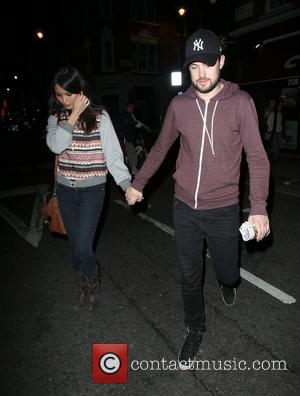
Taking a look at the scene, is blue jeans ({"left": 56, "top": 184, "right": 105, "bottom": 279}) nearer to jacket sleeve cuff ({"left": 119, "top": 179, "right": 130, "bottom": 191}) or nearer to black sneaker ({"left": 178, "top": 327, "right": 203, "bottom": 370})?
jacket sleeve cuff ({"left": 119, "top": 179, "right": 130, "bottom": 191})

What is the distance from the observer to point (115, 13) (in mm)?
28094

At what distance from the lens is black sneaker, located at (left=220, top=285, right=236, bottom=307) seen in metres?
3.45

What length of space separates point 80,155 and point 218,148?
126 cm

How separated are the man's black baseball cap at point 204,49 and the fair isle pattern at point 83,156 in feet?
3.48

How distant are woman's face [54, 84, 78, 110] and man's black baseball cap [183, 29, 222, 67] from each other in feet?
3.52

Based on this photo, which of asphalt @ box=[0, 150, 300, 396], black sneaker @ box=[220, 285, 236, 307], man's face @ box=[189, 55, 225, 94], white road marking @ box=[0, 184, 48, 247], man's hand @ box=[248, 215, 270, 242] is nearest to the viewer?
man's hand @ box=[248, 215, 270, 242]

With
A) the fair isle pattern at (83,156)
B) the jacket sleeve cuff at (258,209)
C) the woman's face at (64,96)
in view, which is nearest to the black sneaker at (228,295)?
the jacket sleeve cuff at (258,209)

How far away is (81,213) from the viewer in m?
3.28

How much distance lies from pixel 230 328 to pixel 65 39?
38376 millimetres

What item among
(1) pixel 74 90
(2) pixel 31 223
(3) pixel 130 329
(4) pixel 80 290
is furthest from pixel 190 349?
(2) pixel 31 223

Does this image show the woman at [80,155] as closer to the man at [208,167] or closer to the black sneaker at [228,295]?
the man at [208,167]

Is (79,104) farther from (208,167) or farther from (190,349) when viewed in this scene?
(190,349)

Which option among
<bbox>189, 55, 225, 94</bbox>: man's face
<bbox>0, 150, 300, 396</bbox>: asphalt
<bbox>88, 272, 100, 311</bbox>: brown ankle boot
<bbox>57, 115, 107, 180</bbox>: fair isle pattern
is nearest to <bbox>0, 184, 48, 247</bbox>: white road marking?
<bbox>0, 150, 300, 396</bbox>: asphalt

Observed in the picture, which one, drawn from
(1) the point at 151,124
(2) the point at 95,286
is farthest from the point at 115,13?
(2) the point at 95,286
